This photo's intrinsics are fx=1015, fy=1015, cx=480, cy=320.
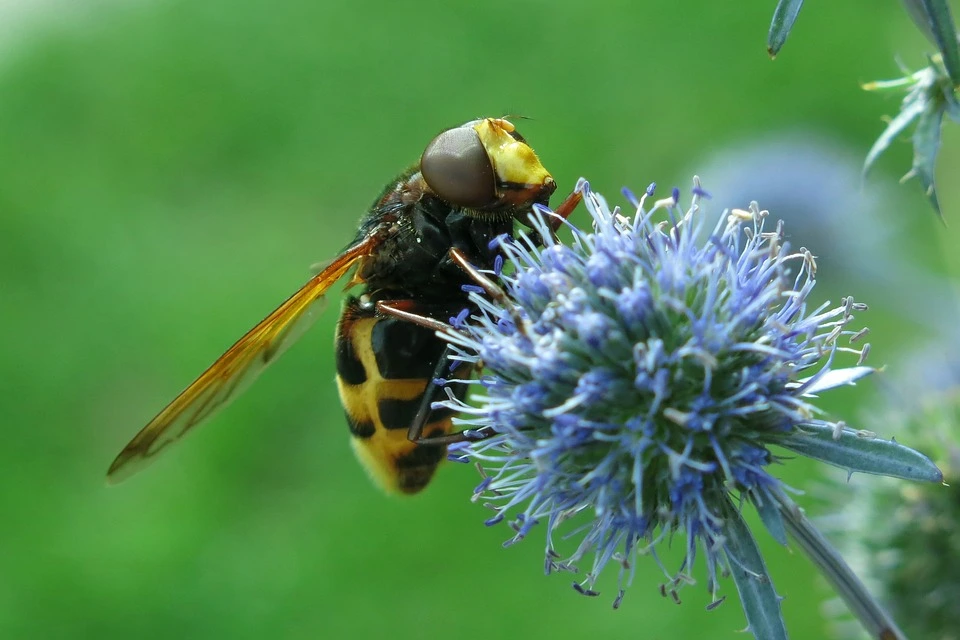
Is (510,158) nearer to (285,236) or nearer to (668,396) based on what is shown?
(668,396)

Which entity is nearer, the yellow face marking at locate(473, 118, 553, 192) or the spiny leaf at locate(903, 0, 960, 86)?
the spiny leaf at locate(903, 0, 960, 86)

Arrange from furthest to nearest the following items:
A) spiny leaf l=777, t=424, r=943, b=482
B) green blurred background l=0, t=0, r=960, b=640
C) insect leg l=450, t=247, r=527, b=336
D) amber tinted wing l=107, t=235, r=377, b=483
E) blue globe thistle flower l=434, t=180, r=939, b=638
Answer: green blurred background l=0, t=0, r=960, b=640 < amber tinted wing l=107, t=235, r=377, b=483 < insect leg l=450, t=247, r=527, b=336 < blue globe thistle flower l=434, t=180, r=939, b=638 < spiny leaf l=777, t=424, r=943, b=482

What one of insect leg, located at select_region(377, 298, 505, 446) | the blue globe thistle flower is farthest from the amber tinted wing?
the blue globe thistle flower

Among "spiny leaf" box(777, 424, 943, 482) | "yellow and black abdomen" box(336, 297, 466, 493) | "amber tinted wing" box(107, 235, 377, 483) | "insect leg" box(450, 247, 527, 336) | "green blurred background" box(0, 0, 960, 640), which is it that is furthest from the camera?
"green blurred background" box(0, 0, 960, 640)

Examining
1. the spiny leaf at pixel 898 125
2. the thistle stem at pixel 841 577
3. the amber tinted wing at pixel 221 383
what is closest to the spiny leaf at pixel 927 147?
the spiny leaf at pixel 898 125

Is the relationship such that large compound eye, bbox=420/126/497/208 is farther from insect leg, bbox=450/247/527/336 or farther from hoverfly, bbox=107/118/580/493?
insect leg, bbox=450/247/527/336

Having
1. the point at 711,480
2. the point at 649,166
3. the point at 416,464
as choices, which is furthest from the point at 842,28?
the point at 711,480

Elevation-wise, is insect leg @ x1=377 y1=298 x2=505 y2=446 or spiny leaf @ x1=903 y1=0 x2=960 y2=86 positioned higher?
spiny leaf @ x1=903 y1=0 x2=960 y2=86
